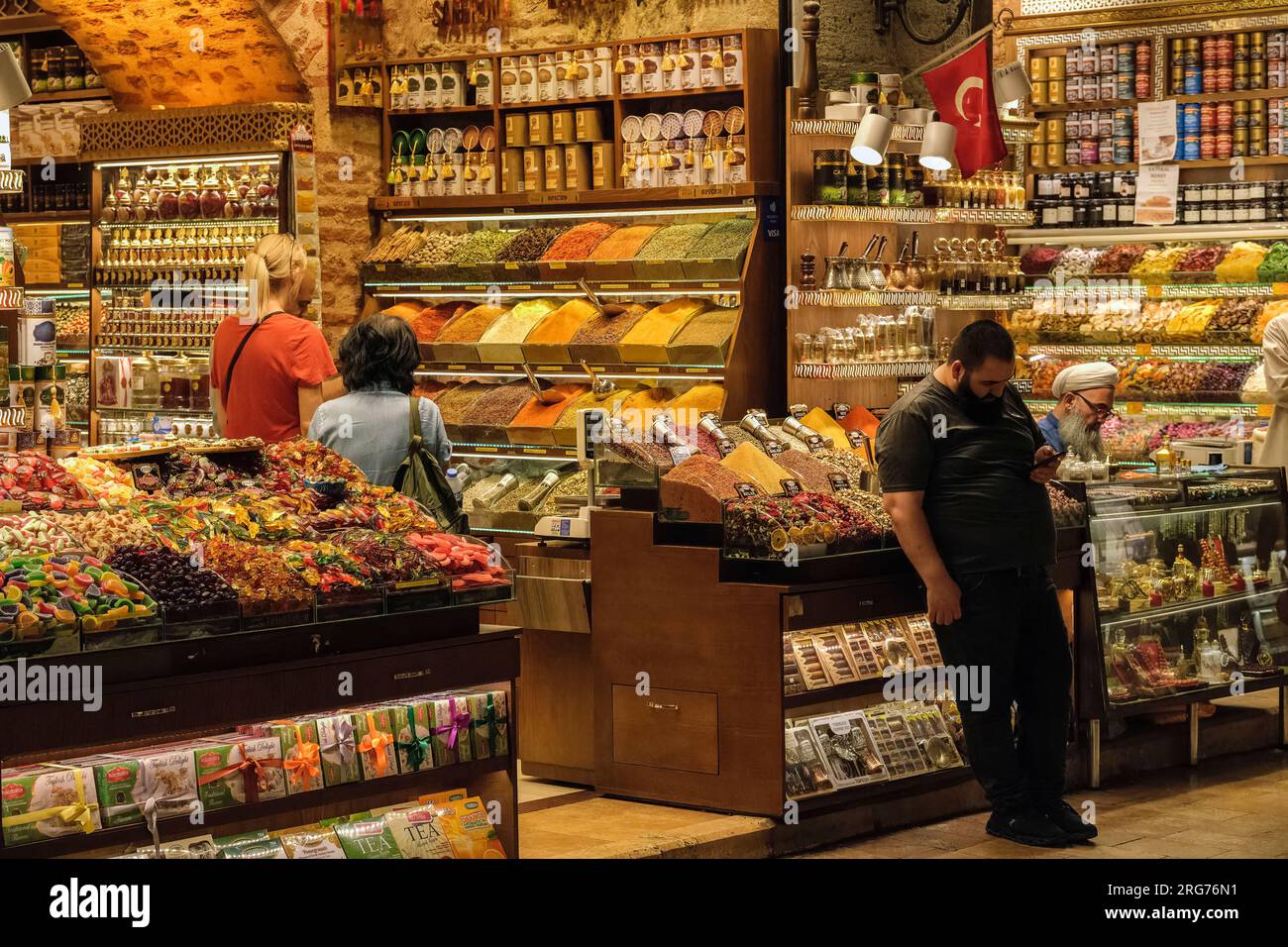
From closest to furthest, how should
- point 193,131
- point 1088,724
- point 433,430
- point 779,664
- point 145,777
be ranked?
1. point 145,777
2. point 779,664
3. point 433,430
4. point 1088,724
5. point 193,131

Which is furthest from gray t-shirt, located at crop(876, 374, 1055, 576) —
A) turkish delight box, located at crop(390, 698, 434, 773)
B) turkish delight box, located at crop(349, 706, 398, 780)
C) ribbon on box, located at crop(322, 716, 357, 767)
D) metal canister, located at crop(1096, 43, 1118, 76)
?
metal canister, located at crop(1096, 43, 1118, 76)

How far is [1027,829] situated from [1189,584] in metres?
1.65

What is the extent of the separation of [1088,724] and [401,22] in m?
5.97

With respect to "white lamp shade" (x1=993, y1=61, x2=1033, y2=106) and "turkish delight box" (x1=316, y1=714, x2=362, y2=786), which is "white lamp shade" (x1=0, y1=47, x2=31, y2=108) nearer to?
"turkish delight box" (x1=316, y1=714, x2=362, y2=786)

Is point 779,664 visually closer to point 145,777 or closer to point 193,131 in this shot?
point 145,777

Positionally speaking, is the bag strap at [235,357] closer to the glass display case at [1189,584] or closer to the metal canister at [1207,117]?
the glass display case at [1189,584]

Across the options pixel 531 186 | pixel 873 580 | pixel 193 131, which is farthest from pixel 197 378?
pixel 873 580

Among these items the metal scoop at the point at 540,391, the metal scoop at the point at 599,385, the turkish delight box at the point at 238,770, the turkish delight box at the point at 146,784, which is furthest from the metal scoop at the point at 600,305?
the turkish delight box at the point at 146,784

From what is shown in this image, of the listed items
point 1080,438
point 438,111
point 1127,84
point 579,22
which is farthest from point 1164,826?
point 1127,84

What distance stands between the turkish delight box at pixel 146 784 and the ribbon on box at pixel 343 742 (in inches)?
15.3

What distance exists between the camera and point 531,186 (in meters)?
9.70

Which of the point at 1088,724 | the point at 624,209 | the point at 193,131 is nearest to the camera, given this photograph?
the point at 1088,724

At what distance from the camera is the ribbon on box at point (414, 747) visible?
15.5ft
